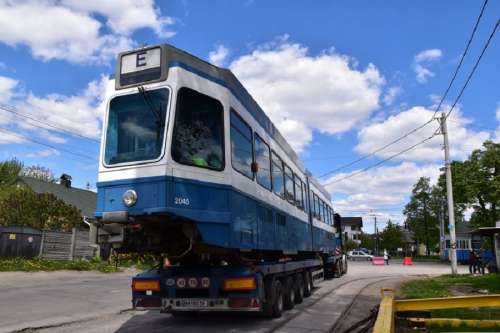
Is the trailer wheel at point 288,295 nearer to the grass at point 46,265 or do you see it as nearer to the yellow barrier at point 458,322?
the yellow barrier at point 458,322

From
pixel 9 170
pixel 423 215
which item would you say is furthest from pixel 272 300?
pixel 423 215

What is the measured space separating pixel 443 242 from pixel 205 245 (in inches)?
2367

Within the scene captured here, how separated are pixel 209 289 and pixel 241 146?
249 cm

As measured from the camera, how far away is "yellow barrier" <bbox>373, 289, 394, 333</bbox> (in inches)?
191

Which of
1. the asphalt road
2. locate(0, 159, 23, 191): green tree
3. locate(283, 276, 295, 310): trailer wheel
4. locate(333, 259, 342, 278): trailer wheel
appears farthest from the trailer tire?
locate(0, 159, 23, 191): green tree

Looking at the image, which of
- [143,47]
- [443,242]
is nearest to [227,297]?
[143,47]

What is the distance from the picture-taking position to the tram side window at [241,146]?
325 inches

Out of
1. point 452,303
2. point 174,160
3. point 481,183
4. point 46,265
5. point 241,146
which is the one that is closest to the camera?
point 174,160

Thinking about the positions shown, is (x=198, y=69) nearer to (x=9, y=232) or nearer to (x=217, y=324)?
(x=217, y=324)

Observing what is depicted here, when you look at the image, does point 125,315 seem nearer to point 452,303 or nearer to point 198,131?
point 198,131

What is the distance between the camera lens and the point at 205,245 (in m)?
7.42

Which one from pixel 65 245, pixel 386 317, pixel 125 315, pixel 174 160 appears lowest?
pixel 125 315

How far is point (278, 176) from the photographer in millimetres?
11414

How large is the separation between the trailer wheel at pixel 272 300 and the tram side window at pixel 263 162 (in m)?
1.93
